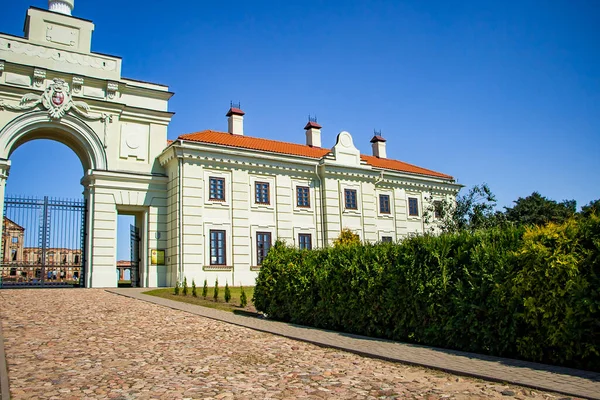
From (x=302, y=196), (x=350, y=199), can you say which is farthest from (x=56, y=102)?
(x=350, y=199)

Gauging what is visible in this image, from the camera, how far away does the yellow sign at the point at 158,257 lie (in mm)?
28844

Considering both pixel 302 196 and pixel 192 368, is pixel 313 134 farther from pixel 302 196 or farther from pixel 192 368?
pixel 192 368

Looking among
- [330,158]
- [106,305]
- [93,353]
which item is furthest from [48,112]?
[93,353]

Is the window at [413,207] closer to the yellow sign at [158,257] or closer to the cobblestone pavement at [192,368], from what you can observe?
the yellow sign at [158,257]

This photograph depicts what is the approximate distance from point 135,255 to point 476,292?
1013 inches

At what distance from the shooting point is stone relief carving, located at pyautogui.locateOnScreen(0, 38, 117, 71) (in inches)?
1062

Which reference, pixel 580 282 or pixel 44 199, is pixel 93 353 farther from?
pixel 44 199

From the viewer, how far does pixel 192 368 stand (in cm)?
813

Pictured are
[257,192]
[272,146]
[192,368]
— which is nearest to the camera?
[192,368]

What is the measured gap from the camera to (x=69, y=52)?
28.6m

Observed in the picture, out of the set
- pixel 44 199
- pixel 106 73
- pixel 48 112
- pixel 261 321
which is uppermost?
pixel 106 73

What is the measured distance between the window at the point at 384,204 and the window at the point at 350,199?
2.78 metres

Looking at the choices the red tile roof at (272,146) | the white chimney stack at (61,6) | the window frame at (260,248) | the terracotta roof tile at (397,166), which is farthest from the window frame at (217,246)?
the white chimney stack at (61,6)

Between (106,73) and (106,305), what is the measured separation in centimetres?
1742
